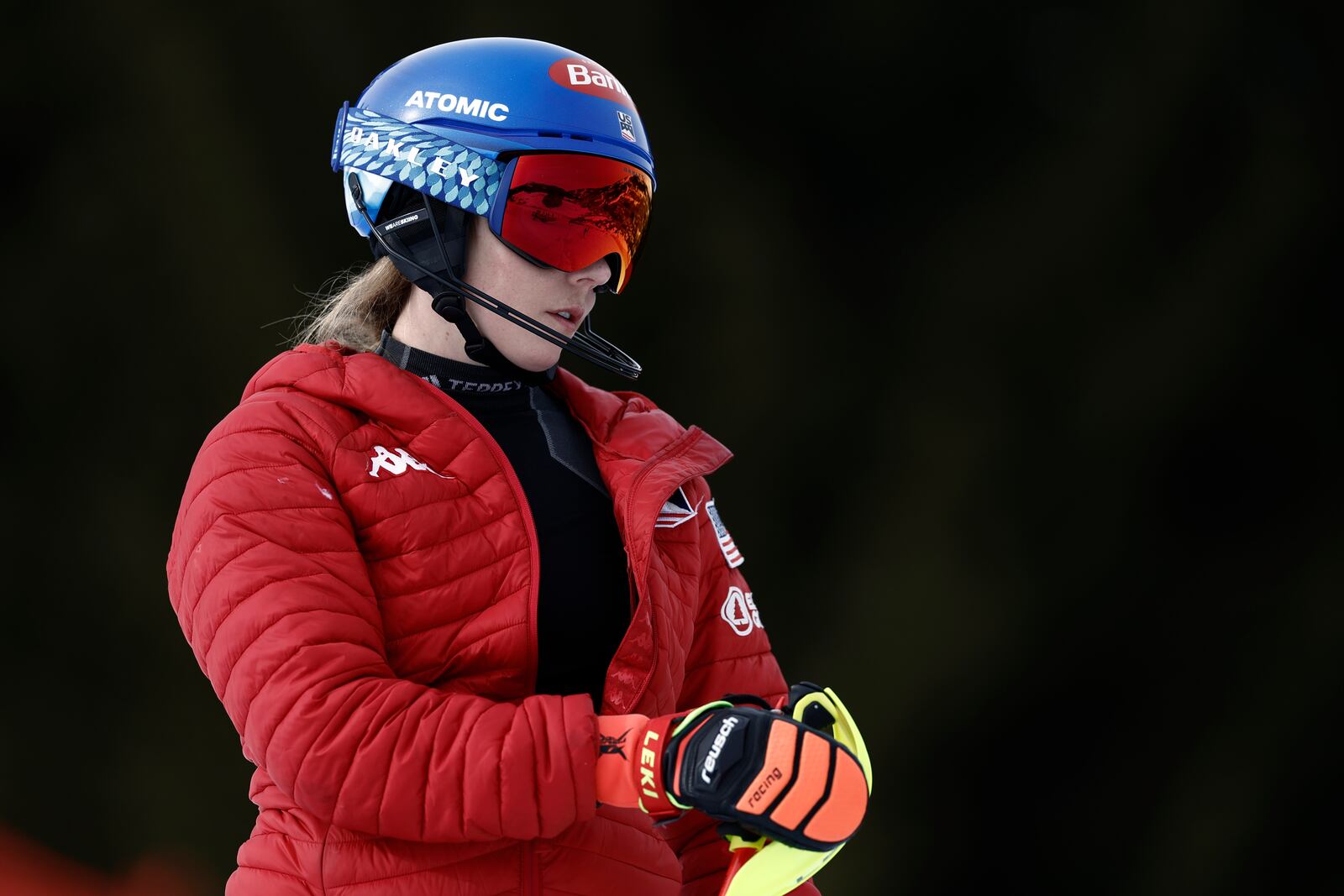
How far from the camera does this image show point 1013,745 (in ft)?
10.0

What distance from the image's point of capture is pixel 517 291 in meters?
1.58

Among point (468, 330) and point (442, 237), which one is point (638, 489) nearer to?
point (468, 330)

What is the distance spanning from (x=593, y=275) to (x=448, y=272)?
0.59 ft

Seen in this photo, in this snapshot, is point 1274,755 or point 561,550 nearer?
point 561,550

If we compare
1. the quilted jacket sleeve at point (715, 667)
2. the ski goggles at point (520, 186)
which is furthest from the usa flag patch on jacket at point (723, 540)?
the ski goggles at point (520, 186)

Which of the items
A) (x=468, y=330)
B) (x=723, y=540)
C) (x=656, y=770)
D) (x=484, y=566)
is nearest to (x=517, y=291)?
(x=468, y=330)

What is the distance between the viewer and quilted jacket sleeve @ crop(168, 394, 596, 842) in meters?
1.27

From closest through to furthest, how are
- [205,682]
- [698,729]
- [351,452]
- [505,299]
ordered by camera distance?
1. [698,729]
2. [351,452]
3. [505,299]
4. [205,682]

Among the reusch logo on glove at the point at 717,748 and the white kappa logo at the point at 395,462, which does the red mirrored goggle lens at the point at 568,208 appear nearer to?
the white kappa logo at the point at 395,462

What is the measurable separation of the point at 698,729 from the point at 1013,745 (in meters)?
1.97

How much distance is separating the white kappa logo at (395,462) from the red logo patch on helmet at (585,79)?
50 centimetres

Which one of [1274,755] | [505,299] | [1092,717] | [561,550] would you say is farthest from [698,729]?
[1274,755]

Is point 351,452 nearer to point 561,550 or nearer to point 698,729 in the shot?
point 561,550

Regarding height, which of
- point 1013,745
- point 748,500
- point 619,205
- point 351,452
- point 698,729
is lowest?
point 1013,745
